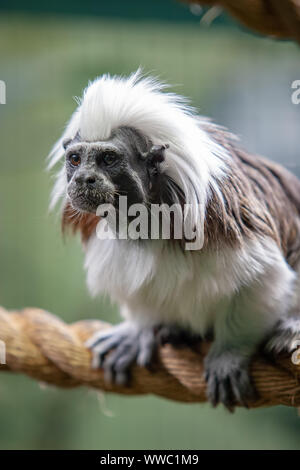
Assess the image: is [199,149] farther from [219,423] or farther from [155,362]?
[219,423]

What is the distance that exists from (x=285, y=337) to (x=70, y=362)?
70 centimetres

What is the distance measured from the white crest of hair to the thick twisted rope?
0.47m

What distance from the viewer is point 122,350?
1.94 meters

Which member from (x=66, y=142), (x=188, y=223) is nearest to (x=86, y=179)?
(x=66, y=142)

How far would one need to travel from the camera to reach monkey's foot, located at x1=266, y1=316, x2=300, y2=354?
1567 millimetres

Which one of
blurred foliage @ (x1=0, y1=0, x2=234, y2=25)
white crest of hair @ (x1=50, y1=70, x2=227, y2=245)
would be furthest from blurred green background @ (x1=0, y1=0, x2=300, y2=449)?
white crest of hair @ (x1=50, y1=70, x2=227, y2=245)

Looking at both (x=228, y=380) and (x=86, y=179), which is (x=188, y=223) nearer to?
(x=86, y=179)

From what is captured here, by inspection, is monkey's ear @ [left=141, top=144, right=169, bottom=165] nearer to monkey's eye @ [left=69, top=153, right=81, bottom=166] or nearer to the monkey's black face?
the monkey's black face

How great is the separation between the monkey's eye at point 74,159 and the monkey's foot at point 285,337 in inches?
29.2

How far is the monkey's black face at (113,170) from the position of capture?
1.43 metres

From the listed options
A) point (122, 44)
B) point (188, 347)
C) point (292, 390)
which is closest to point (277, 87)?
point (122, 44)

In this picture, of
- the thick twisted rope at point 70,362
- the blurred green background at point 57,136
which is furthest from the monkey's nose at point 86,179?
the blurred green background at point 57,136

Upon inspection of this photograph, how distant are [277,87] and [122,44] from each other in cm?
104

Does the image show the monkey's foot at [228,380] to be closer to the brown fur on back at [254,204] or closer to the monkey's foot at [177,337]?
the monkey's foot at [177,337]
